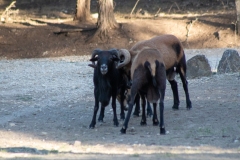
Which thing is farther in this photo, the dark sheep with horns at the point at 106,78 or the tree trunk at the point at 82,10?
the tree trunk at the point at 82,10

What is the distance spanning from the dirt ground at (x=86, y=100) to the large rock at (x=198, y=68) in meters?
0.56

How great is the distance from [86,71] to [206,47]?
8.19 m

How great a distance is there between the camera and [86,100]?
15148 millimetres

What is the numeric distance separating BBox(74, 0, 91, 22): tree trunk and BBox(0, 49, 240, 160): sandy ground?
1172 centimetres

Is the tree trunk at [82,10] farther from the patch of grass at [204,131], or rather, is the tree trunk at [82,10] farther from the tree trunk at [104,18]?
the patch of grass at [204,131]

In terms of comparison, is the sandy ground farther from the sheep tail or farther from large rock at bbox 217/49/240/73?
the sheep tail

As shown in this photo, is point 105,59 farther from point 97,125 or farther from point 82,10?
point 82,10

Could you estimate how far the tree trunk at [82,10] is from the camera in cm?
3059

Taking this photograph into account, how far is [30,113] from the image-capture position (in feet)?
45.0

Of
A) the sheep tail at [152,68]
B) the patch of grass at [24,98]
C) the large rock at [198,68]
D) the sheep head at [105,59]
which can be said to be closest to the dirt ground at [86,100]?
the patch of grass at [24,98]

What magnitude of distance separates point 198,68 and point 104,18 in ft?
36.0

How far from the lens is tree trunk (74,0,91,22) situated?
30594 mm

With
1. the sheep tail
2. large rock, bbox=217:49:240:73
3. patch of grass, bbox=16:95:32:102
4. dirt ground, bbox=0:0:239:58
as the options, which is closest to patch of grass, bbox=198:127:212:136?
the sheep tail

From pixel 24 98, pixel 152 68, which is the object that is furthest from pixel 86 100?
pixel 152 68
